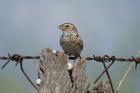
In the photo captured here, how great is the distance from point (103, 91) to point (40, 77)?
1.57ft

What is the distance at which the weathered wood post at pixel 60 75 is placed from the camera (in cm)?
328

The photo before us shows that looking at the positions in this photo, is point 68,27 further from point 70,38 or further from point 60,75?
point 60,75

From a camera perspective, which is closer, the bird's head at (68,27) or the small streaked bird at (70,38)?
the small streaked bird at (70,38)

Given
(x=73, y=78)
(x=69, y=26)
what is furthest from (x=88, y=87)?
(x=69, y=26)

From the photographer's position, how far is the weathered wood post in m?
3.28

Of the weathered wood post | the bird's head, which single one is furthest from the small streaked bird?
the weathered wood post

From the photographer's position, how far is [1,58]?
4258 millimetres

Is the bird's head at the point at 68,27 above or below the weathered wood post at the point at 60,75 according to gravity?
above

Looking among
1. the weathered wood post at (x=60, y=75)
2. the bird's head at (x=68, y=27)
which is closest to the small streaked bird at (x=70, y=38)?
the bird's head at (x=68, y=27)

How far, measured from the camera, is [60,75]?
3322 mm

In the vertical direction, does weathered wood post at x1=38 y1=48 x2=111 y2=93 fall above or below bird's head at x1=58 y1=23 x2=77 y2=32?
below

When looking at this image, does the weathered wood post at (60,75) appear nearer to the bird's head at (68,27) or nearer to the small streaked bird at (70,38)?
the small streaked bird at (70,38)

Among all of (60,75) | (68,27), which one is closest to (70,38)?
(68,27)

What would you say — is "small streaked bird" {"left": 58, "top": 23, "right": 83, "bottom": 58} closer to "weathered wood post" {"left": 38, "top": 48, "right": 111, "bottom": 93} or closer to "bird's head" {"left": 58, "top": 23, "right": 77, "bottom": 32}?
"bird's head" {"left": 58, "top": 23, "right": 77, "bottom": 32}
